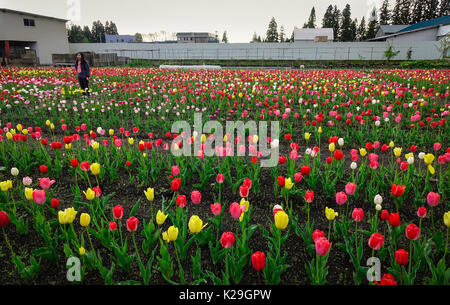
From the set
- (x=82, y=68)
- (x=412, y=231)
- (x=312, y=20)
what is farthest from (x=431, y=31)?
(x=312, y=20)

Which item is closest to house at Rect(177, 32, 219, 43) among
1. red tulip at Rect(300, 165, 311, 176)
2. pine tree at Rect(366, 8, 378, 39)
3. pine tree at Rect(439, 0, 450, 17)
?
pine tree at Rect(366, 8, 378, 39)

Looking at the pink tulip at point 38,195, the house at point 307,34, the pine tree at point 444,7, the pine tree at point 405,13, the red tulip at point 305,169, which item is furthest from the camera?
the pine tree at point 405,13

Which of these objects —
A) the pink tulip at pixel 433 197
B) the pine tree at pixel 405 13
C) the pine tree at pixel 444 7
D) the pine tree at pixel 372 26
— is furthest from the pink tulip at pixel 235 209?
the pine tree at pixel 405 13

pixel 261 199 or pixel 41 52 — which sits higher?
pixel 41 52

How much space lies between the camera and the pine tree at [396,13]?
7219 centimetres

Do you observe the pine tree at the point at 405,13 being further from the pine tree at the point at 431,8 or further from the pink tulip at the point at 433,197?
the pink tulip at the point at 433,197

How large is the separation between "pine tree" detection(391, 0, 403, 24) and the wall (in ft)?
144

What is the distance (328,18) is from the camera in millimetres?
79812

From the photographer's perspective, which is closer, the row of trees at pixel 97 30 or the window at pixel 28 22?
the window at pixel 28 22

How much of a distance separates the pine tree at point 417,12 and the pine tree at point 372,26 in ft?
26.3

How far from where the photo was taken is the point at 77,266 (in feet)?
6.50
